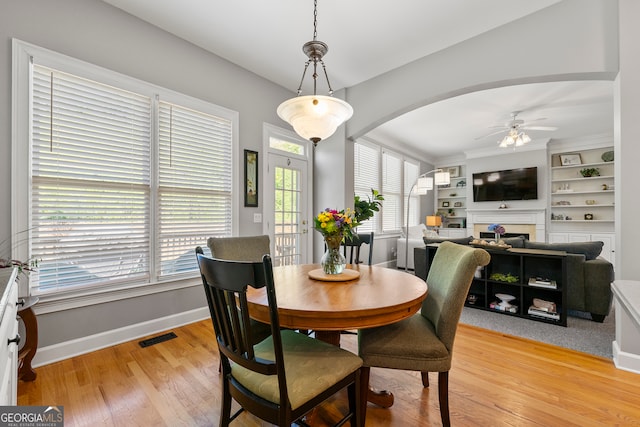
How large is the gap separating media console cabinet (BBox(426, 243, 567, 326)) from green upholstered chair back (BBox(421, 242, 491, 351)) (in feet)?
6.75

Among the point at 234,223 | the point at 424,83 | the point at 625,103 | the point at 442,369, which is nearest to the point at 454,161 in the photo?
the point at 424,83

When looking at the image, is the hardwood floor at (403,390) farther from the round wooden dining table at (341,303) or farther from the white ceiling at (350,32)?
Result: the white ceiling at (350,32)

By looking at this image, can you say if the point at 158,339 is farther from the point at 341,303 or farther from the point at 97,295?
the point at 341,303

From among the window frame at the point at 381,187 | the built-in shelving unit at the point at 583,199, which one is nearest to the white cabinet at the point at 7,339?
the window frame at the point at 381,187

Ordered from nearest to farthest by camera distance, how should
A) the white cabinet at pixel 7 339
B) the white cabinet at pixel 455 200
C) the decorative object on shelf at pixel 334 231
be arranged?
the white cabinet at pixel 7 339
the decorative object on shelf at pixel 334 231
the white cabinet at pixel 455 200

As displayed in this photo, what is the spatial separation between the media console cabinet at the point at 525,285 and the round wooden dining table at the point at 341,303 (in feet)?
7.08

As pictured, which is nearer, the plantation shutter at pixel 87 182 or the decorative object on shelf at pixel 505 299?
the plantation shutter at pixel 87 182

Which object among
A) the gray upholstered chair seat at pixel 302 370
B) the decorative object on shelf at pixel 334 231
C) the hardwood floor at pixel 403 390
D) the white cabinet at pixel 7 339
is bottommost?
the hardwood floor at pixel 403 390

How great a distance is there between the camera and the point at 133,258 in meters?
2.58

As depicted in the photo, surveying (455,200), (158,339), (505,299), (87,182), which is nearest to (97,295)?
(158,339)

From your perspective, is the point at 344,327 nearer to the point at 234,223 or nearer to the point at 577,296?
the point at 234,223

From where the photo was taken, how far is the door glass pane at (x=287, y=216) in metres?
3.82

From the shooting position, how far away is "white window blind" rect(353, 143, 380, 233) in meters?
5.58

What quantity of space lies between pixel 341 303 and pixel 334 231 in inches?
21.2
